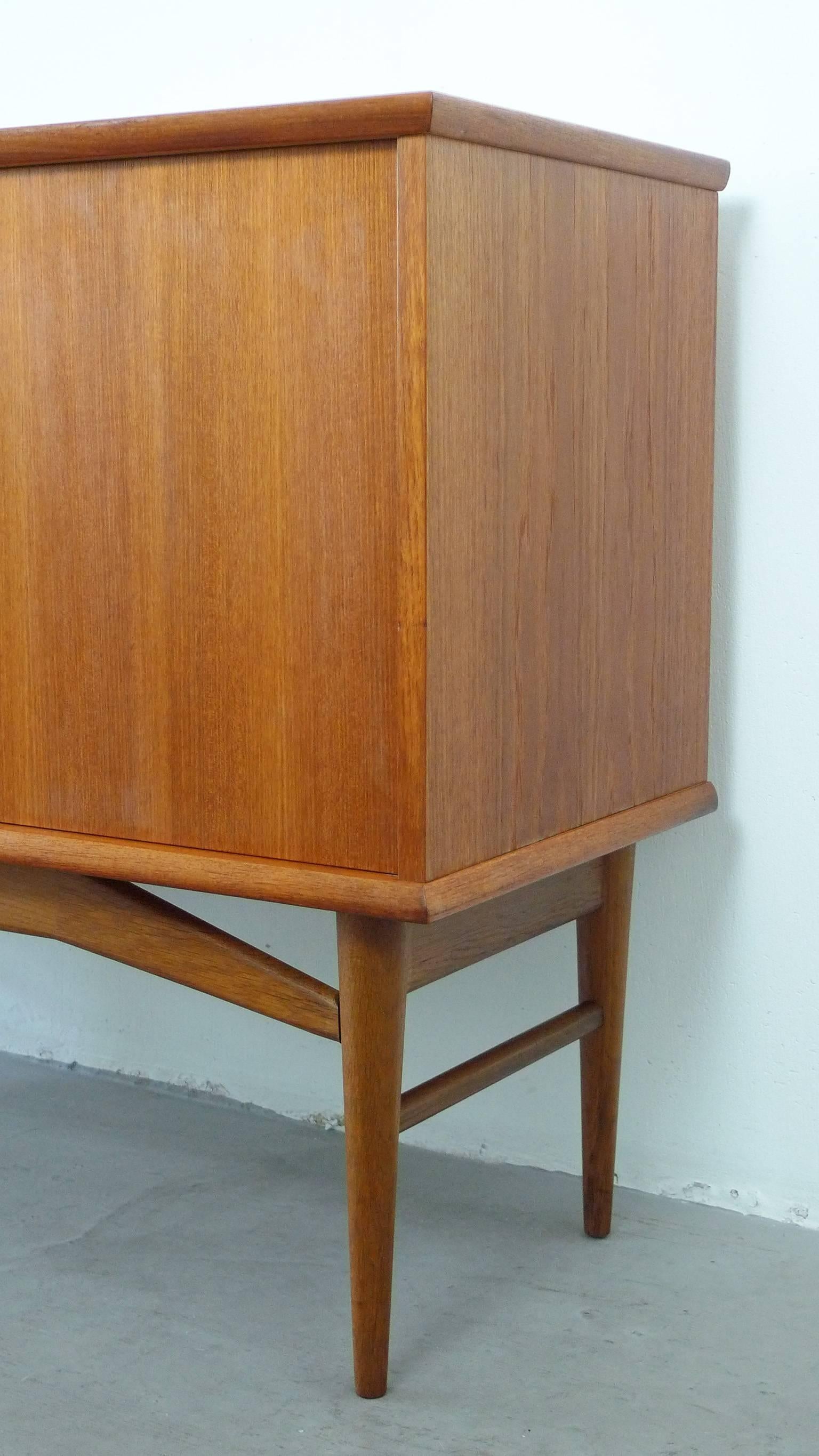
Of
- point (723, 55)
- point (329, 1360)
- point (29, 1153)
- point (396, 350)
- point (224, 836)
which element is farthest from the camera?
point (29, 1153)

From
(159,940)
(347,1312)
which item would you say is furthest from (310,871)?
(347,1312)

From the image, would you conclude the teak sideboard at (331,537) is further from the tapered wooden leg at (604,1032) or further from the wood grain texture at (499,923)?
the tapered wooden leg at (604,1032)

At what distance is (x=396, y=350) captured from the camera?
1.18 metres

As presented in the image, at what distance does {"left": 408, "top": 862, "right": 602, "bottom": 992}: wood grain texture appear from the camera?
4.62 feet

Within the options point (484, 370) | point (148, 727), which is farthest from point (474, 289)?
point (148, 727)

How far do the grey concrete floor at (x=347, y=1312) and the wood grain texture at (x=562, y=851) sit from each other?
18.0 inches

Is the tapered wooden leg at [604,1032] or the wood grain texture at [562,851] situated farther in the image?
the tapered wooden leg at [604,1032]

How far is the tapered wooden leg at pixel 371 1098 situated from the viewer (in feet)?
4.30

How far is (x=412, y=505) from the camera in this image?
119 cm

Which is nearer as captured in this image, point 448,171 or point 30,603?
point 448,171

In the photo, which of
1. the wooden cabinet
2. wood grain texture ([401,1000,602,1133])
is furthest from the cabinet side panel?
wood grain texture ([401,1000,602,1133])

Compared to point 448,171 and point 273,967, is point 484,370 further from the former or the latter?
point 273,967

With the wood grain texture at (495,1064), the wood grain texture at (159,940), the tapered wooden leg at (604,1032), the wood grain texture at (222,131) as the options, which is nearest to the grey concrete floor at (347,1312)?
the tapered wooden leg at (604,1032)

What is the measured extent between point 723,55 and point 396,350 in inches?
28.8
